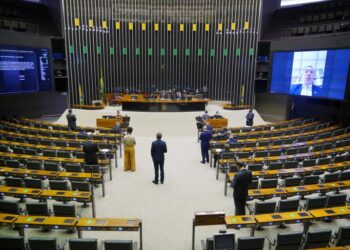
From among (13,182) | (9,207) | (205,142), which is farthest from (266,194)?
(13,182)

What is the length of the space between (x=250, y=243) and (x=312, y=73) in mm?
12833

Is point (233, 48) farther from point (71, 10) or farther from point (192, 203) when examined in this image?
point (192, 203)

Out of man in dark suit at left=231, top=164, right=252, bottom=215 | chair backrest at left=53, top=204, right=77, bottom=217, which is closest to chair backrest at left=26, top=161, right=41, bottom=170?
chair backrest at left=53, top=204, right=77, bottom=217

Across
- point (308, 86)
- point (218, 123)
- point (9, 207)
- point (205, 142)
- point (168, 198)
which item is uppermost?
point (308, 86)

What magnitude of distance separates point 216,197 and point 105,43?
17842 millimetres

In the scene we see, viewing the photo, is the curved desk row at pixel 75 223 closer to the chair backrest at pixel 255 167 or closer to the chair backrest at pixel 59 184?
the chair backrest at pixel 59 184

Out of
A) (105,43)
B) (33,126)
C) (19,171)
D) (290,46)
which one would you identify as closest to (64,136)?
(33,126)

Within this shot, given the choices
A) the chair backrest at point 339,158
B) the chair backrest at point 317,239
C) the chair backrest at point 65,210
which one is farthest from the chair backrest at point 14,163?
the chair backrest at point 339,158

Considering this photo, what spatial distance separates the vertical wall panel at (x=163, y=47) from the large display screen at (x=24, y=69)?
385 cm

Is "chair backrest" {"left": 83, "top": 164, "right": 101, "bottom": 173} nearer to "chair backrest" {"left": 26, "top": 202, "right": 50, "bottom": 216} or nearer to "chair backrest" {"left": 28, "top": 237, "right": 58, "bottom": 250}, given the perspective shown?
"chair backrest" {"left": 26, "top": 202, "right": 50, "bottom": 216}

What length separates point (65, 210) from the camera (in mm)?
5762

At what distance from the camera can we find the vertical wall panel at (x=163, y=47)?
68.8ft

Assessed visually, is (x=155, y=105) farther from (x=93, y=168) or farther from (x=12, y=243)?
(x=12, y=243)

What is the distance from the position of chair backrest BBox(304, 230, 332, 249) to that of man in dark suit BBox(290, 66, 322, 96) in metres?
11.5
